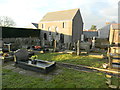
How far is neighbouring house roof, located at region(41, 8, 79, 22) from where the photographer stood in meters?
26.4

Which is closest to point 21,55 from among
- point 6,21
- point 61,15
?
point 61,15

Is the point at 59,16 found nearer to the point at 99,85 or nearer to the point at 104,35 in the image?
the point at 104,35

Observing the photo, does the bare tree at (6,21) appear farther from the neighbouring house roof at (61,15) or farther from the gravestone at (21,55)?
the gravestone at (21,55)

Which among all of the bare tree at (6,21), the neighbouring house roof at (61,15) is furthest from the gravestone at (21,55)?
the bare tree at (6,21)

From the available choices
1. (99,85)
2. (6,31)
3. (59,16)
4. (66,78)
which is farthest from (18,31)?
(99,85)

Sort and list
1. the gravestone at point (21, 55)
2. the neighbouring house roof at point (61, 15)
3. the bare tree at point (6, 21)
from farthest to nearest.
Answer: the bare tree at point (6, 21) → the neighbouring house roof at point (61, 15) → the gravestone at point (21, 55)

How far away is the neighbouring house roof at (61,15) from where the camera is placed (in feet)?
86.5

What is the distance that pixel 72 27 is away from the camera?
25016 millimetres

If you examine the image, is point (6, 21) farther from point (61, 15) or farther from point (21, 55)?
point (21, 55)

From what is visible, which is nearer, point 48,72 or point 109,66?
point 48,72

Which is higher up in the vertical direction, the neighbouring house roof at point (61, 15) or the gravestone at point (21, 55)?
the neighbouring house roof at point (61, 15)

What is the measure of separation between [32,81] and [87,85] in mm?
3281

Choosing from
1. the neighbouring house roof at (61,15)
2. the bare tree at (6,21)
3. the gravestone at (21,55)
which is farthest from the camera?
the bare tree at (6,21)

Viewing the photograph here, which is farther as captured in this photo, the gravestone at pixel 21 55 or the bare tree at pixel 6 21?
the bare tree at pixel 6 21
